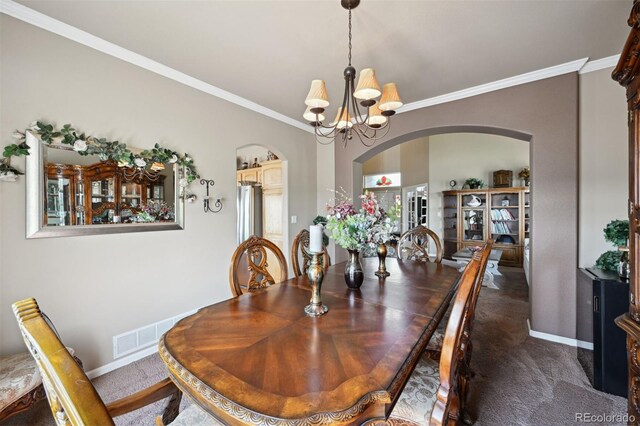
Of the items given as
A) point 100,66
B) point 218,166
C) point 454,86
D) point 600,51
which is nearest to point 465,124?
point 454,86

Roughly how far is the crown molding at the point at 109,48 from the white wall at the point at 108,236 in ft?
0.16

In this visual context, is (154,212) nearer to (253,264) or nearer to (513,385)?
(253,264)

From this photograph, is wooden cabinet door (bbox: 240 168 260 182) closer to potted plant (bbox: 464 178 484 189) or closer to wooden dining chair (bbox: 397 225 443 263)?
wooden dining chair (bbox: 397 225 443 263)

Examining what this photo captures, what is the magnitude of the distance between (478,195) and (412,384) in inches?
255

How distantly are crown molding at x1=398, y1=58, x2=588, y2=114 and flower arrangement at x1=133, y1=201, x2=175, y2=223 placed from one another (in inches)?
121

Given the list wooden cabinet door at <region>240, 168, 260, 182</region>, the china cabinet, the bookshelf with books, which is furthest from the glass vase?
the bookshelf with books

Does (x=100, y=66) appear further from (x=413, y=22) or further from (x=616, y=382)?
(x=616, y=382)

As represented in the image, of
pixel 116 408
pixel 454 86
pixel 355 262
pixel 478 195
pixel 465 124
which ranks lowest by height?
pixel 116 408

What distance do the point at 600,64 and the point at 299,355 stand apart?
3.64 m

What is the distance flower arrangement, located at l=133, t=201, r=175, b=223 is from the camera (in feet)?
8.05

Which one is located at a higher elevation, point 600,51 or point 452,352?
point 600,51

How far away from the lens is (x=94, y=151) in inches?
84.4

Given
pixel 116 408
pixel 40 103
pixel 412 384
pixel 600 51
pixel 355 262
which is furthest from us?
pixel 600 51

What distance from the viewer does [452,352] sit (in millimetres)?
955
